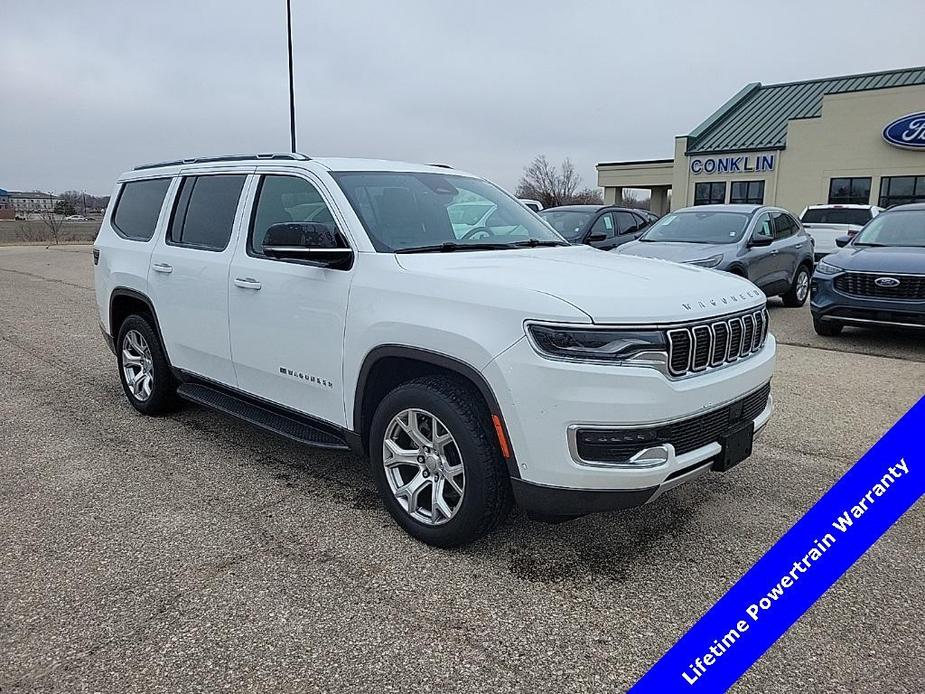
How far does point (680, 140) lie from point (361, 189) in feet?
107

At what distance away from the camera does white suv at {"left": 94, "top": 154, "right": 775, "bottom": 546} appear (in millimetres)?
2939

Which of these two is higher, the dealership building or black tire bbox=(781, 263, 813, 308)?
the dealership building

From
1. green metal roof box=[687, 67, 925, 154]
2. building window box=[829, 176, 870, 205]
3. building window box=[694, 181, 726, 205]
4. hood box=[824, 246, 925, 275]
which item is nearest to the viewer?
hood box=[824, 246, 925, 275]

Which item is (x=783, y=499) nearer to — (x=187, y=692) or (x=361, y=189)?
(x=361, y=189)

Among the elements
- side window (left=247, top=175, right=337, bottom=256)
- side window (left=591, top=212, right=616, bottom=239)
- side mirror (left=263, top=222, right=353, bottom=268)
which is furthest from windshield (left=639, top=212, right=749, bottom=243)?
side mirror (left=263, top=222, right=353, bottom=268)

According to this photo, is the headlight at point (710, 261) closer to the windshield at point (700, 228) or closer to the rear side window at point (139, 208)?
the windshield at point (700, 228)

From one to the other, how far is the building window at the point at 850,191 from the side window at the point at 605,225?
20.1 metres

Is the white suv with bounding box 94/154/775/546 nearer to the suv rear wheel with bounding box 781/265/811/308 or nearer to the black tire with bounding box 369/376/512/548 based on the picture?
the black tire with bounding box 369/376/512/548

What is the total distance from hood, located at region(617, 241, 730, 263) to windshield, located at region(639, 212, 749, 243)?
221 millimetres

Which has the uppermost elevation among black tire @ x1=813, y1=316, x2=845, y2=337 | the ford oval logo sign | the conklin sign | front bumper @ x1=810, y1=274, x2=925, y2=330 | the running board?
the ford oval logo sign

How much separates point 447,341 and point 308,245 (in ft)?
3.36

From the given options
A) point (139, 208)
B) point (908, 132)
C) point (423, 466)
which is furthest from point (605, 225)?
point (908, 132)

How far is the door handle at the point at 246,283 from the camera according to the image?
4.24 metres

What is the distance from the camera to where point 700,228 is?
35.6 feet
